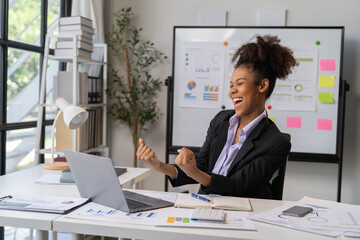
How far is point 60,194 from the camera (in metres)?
1.74

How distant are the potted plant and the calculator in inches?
92.1

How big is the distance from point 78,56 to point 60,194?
162 centimetres

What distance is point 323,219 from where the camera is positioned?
1423 mm

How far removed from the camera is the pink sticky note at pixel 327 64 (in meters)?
3.36

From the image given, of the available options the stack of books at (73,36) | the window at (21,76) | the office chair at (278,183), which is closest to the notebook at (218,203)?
the office chair at (278,183)

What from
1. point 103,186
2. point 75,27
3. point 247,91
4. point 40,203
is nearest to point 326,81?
point 247,91

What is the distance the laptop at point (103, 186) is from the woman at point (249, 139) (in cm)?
20

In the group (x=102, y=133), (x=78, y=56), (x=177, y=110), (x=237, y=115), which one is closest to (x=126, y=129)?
→ (x=102, y=133)

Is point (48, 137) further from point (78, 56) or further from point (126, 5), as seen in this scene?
point (126, 5)

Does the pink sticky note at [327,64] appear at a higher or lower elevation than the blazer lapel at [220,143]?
higher

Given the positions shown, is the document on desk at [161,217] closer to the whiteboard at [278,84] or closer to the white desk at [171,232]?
the white desk at [171,232]

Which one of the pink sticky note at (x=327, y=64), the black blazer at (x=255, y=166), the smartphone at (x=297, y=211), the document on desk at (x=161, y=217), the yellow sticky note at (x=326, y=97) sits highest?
the pink sticky note at (x=327, y=64)

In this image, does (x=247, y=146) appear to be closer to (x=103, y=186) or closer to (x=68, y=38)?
(x=103, y=186)

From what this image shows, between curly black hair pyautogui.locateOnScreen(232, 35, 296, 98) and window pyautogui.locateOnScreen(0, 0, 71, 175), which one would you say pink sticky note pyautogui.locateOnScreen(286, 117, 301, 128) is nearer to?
curly black hair pyautogui.locateOnScreen(232, 35, 296, 98)
